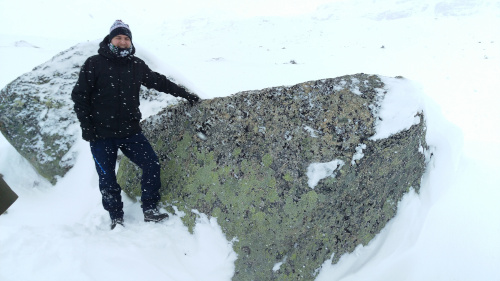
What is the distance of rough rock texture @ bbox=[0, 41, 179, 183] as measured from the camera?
4.70 metres

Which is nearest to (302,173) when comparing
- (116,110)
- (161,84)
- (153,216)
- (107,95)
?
(153,216)

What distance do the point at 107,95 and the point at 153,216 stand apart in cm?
154

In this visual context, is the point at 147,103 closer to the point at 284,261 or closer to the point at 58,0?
the point at 284,261

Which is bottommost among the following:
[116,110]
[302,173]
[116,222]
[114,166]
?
[116,222]

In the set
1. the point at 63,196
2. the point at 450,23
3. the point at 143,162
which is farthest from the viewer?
the point at 450,23

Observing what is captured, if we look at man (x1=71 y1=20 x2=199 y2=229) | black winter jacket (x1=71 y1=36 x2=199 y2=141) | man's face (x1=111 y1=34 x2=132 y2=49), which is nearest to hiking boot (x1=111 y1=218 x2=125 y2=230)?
man (x1=71 y1=20 x2=199 y2=229)

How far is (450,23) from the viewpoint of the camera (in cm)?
2061

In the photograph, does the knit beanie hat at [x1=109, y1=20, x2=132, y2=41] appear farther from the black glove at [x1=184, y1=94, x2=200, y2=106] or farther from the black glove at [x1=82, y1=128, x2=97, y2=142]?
the black glove at [x1=82, y1=128, x2=97, y2=142]

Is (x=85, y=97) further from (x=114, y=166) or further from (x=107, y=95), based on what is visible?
(x=114, y=166)

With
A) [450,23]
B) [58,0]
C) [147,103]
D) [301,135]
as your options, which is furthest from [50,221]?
[58,0]

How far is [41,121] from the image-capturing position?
15.8ft

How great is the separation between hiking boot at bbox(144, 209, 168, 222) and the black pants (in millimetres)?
Result: 53

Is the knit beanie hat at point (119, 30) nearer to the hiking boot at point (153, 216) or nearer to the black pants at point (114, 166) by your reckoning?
the black pants at point (114, 166)

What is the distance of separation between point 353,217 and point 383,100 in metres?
1.29
